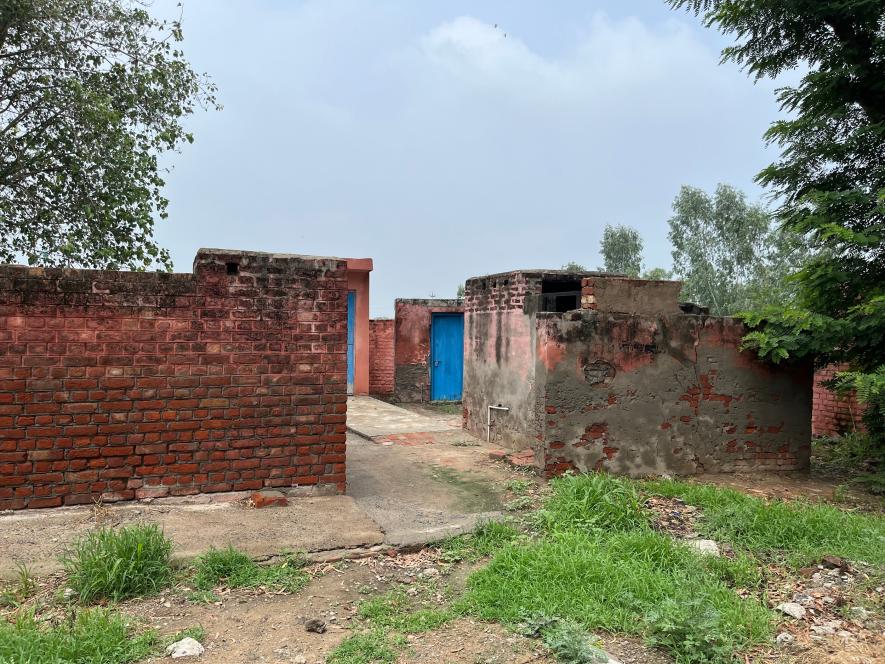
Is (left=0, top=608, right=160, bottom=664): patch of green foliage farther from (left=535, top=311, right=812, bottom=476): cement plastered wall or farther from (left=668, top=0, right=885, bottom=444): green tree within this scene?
(left=668, top=0, right=885, bottom=444): green tree

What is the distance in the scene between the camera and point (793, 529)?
14.4 ft

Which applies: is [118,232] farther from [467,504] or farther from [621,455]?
[621,455]

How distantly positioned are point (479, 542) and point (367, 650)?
155cm

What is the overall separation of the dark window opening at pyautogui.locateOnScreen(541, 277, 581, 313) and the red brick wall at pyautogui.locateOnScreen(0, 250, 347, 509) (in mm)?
3466

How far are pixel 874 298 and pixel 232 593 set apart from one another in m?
6.10

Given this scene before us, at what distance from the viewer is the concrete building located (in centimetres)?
600

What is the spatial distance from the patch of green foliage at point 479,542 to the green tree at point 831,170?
3578 millimetres

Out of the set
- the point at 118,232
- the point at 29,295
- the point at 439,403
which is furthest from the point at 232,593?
the point at 439,403

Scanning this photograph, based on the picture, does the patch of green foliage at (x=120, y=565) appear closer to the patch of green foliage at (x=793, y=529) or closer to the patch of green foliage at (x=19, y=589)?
the patch of green foliage at (x=19, y=589)

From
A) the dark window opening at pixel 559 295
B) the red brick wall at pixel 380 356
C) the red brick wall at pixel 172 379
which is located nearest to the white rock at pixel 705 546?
the red brick wall at pixel 172 379

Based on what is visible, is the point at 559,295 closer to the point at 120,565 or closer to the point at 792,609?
the point at 792,609

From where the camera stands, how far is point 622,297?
6.27 m

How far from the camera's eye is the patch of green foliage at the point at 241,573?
354cm

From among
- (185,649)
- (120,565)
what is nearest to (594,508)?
(185,649)
